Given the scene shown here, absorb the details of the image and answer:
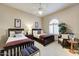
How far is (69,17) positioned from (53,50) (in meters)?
0.74

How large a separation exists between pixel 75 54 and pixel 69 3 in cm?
100

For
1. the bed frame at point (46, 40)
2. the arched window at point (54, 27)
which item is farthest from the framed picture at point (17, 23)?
the arched window at point (54, 27)

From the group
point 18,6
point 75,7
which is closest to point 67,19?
point 75,7

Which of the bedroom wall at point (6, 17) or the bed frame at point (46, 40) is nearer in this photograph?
the bedroom wall at point (6, 17)

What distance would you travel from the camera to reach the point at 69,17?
6.53 feet

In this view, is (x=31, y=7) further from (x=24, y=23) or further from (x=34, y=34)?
(x=34, y=34)

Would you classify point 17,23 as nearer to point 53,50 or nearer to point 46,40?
point 46,40

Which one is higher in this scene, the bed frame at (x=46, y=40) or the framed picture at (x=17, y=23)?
the framed picture at (x=17, y=23)

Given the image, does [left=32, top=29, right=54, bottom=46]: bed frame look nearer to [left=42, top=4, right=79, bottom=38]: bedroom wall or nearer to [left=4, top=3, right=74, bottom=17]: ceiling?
[left=42, top=4, right=79, bottom=38]: bedroom wall

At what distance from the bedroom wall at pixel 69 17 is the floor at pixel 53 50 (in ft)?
1.08

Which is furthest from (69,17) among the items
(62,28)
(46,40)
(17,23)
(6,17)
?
(6,17)

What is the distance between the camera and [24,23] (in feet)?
6.79

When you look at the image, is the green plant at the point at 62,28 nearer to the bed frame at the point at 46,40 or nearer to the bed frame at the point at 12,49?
the bed frame at the point at 46,40

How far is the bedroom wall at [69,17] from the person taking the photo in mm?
1938
